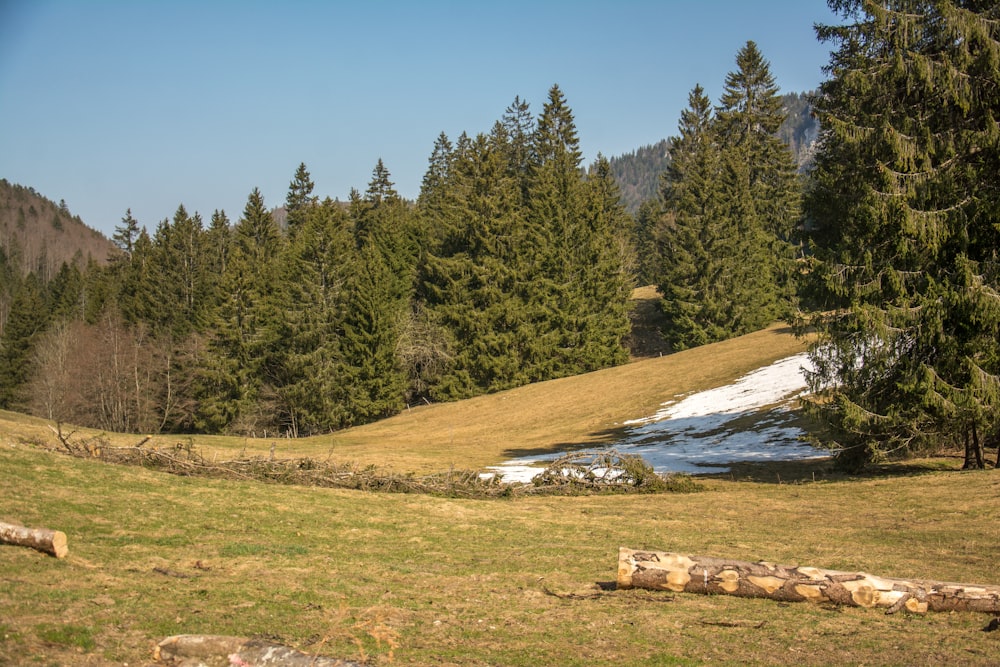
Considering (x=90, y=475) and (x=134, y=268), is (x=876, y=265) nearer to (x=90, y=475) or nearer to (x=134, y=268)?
(x=90, y=475)

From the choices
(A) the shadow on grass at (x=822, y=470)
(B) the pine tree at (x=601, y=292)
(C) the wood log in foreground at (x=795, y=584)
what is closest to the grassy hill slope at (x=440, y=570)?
(C) the wood log in foreground at (x=795, y=584)

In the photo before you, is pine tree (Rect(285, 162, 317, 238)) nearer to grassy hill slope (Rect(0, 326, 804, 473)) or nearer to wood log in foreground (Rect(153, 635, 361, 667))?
grassy hill slope (Rect(0, 326, 804, 473))

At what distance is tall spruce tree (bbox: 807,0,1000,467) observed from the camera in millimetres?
18391

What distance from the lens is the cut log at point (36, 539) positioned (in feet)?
31.1

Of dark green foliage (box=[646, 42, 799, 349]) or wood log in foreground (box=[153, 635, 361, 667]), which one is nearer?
wood log in foreground (box=[153, 635, 361, 667])

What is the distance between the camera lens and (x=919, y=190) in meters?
19.2


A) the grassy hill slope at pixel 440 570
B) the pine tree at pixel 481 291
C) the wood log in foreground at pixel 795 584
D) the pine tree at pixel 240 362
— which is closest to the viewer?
the grassy hill slope at pixel 440 570

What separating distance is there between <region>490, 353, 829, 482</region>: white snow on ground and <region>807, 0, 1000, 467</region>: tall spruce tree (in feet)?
22.1

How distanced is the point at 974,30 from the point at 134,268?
7945 centimetres

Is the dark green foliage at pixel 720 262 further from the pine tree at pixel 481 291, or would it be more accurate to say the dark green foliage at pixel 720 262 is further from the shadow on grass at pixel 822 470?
the shadow on grass at pixel 822 470

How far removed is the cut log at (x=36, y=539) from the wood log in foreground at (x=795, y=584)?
701 cm

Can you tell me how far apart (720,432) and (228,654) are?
2796 cm

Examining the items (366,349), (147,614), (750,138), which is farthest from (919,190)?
(750,138)

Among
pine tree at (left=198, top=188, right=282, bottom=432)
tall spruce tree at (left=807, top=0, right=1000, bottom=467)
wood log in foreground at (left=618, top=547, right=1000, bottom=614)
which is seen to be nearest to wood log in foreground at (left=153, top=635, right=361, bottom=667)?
wood log in foreground at (left=618, top=547, right=1000, bottom=614)
